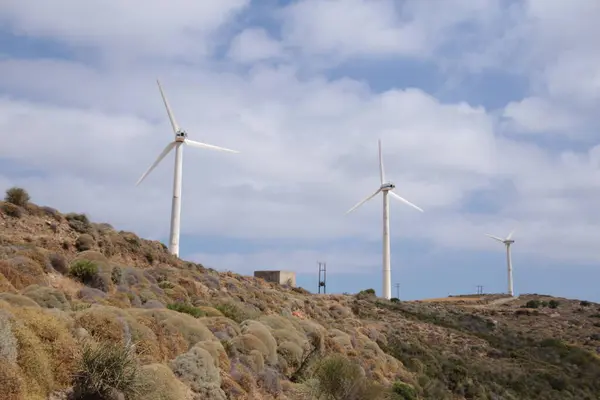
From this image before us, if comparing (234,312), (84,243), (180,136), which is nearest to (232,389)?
(234,312)

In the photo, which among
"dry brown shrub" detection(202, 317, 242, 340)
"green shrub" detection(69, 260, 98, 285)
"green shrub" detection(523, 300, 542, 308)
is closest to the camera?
"dry brown shrub" detection(202, 317, 242, 340)

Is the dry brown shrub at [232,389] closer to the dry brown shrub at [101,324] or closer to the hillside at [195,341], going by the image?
the hillside at [195,341]

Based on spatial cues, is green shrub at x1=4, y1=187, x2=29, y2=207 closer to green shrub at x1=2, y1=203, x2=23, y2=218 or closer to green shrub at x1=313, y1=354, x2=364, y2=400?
green shrub at x1=2, y1=203, x2=23, y2=218

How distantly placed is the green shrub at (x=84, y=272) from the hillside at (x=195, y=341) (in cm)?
5

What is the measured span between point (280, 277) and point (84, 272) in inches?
1817

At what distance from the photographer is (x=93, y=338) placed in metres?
18.6

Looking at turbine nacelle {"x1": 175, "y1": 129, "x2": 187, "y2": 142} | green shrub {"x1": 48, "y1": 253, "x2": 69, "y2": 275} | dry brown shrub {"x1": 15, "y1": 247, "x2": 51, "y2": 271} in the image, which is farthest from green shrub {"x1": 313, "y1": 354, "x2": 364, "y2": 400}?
turbine nacelle {"x1": 175, "y1": 129, "x2": 187, "y2": 142}

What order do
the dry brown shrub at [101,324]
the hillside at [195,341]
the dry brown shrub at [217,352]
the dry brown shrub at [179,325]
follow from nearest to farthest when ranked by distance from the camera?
the hillside at [195,341]
the dry brown shrub at [101,324]
the dry brown shrub at [217,352]
the dry brown shrub at [179,325]

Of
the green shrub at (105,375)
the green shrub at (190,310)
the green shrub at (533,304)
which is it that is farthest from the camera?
the green shrub at (533,304)

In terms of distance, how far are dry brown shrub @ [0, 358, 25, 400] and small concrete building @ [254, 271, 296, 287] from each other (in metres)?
64.3

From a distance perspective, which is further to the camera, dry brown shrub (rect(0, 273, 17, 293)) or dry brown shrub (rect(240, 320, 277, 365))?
dry brown shrub (rect(240, 320, 277, 365))

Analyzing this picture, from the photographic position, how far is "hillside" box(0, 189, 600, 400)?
16.6 m

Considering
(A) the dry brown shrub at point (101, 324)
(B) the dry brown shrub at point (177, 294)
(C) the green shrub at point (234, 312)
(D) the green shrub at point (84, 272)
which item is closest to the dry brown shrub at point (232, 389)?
(A) the dry brown shrub at point (101, 324)

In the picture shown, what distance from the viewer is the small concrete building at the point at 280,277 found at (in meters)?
79.4
